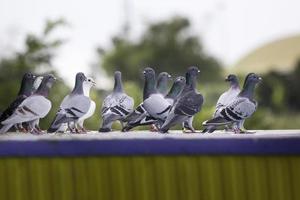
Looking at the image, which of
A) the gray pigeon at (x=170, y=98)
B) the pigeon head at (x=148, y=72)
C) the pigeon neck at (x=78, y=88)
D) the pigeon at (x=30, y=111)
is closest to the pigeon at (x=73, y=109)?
the pigeon neck at (x=78, y=88)

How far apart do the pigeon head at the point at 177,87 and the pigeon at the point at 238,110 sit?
51 centimetres

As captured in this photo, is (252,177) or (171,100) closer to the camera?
(252,177)

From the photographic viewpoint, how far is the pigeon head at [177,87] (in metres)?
6.86

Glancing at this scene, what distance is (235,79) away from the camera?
6789 millimetres

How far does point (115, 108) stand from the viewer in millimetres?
6773

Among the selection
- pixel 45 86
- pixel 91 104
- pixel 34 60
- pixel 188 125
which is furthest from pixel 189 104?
pixel 34 60

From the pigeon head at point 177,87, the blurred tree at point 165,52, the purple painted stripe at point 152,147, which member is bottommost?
the purple painted stripe at point 152,147

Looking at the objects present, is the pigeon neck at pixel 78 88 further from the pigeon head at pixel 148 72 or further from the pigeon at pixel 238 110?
the pigeon at pixel 238 110

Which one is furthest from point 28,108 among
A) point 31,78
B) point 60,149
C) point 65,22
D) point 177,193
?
point 65,22

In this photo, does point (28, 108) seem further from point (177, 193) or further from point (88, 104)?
point (177, 193)

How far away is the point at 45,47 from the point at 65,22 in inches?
31.5

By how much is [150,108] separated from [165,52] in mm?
26892

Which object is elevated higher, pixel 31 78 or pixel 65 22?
pixel 65 22

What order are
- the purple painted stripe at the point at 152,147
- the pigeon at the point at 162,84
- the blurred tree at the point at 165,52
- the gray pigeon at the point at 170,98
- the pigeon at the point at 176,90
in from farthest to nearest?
the blurred tree at the point at 165,52, the pigeon at the point at 162,84, the pigeon at the point at 176,90, the gray pigeon at the point at 170,98, the purple painted stripe at the point at 152,147
